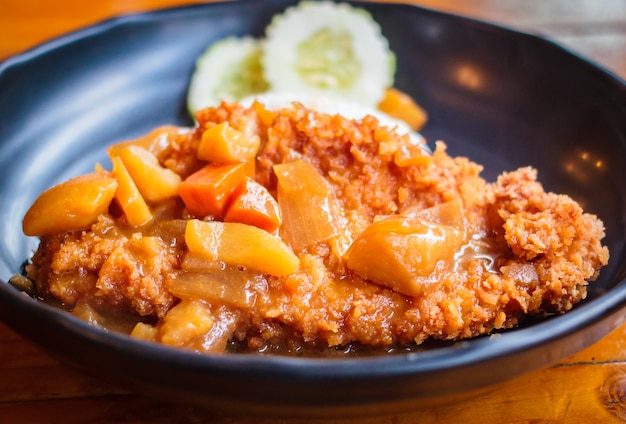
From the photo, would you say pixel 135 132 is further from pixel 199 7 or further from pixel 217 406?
pixel 217 406

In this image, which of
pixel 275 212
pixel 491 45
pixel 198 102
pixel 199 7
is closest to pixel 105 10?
pixel 199 7

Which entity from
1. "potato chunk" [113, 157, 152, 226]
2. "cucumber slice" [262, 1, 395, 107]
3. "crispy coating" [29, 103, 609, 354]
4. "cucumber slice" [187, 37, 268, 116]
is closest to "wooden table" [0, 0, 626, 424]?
"crispy coating" [29, 103, 609, 354]

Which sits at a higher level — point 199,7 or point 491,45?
point 199,7

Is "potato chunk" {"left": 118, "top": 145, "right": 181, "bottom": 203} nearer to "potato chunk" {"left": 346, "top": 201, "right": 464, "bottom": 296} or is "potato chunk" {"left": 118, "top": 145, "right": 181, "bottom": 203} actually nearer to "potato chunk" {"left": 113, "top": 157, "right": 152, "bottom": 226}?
"potato chunk" {"left": 113, "top": 157, "right": 152, "bottom": 226}

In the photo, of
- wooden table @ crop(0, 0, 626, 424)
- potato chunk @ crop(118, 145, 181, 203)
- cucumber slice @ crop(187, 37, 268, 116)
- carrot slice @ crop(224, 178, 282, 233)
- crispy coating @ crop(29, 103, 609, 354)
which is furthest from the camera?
cucumber slice @ crop(187, 37, 268, 116)

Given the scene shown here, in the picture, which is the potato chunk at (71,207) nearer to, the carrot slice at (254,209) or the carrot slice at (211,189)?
the carrot slice at (211,189)

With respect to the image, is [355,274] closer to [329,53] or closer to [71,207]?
[71,207]

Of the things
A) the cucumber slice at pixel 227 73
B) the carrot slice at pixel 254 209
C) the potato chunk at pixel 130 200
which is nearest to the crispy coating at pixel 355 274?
the potato chunk at pixel 130 200
